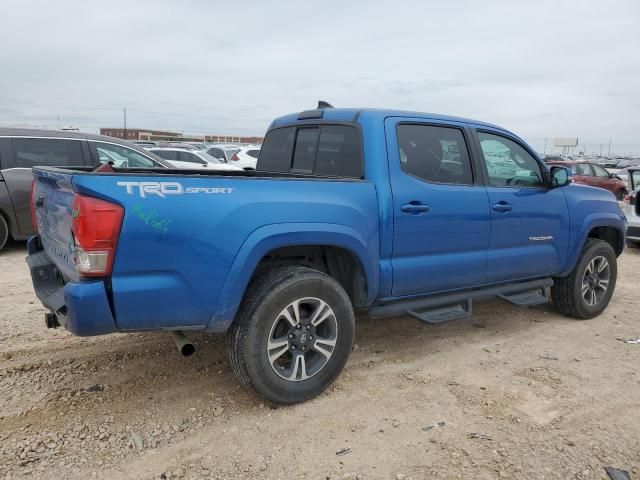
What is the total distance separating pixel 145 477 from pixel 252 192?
159 cm

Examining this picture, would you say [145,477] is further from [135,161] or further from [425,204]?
[135,161]

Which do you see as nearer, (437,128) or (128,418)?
(128,418)

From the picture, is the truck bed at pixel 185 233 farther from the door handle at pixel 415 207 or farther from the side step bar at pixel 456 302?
the side step bar at pixel 456 302

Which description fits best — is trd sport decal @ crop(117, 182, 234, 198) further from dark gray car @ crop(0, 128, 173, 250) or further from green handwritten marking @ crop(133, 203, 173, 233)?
dark gray car @ crop(0, 128, 173, 250)

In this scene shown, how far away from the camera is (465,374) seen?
3.91 meters

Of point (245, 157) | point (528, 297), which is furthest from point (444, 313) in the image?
point (245, 157)

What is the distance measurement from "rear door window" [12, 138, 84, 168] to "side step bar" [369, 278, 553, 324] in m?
5.85

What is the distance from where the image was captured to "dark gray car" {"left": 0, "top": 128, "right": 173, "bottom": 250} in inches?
291

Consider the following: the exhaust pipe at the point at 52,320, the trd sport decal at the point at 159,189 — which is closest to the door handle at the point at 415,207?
the trd sport decal at the point at 159,189

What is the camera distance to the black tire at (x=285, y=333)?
309 cm

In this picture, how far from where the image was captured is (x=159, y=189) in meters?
2.69

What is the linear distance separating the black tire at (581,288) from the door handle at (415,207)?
2.32m

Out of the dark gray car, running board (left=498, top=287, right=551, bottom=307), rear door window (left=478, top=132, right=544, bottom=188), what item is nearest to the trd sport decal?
rear door window (left=478, top=132, right=544, bottom=188)

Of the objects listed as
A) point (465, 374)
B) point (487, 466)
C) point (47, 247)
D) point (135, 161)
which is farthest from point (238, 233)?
point (135, 161)
